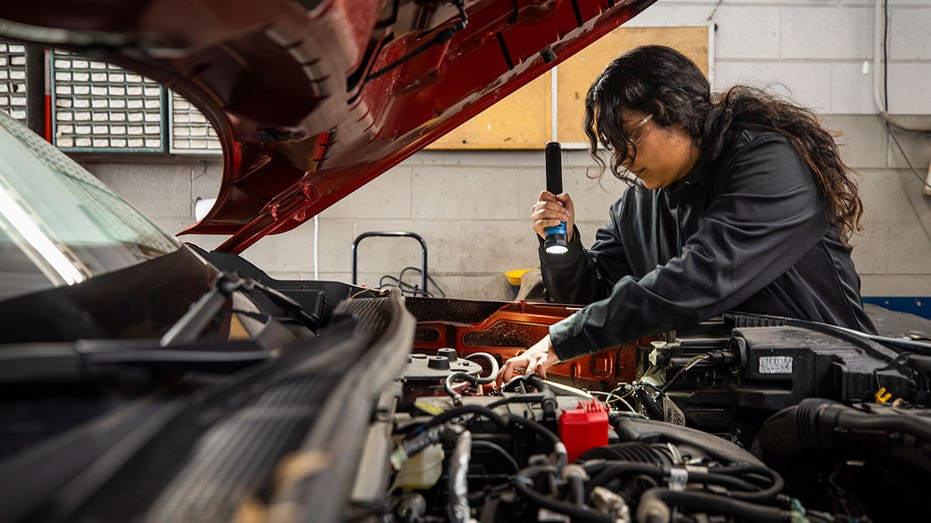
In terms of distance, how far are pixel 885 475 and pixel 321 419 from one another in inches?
35.3

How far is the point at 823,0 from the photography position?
3.75 meters

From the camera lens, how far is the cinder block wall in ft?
12.4

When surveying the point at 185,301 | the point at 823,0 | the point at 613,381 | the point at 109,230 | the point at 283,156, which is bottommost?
the point at 613,381

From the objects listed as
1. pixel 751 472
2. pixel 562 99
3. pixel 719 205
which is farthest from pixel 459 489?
pixel 562 99

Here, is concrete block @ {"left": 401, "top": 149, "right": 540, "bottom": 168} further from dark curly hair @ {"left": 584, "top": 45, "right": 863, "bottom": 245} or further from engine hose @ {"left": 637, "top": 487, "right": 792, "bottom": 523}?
engine hose @ {"left": 637, "top": 487, "right": 792, "bottom": 523}

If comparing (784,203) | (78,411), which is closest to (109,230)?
(78,411)

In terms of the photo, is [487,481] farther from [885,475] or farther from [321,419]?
[885,475]

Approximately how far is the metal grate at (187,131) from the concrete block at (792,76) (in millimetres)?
3020

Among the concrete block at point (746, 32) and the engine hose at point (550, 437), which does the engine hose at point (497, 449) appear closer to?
the engine hose at point (550, 437)

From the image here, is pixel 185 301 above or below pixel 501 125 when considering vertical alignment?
below

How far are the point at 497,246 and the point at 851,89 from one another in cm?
233

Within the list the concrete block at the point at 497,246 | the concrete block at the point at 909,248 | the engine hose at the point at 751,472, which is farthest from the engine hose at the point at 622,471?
the concrete block at the point at 909,248

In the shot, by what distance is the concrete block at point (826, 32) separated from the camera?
12.3 ft

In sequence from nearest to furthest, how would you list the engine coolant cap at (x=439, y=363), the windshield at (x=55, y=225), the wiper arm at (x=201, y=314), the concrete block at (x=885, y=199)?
the wiper arm at (x=201, y=314)
the windshield at (x=55, y=225)
the engine coolant cap at (x=439, y=363)
the concrete block at (x=885, y=199)
